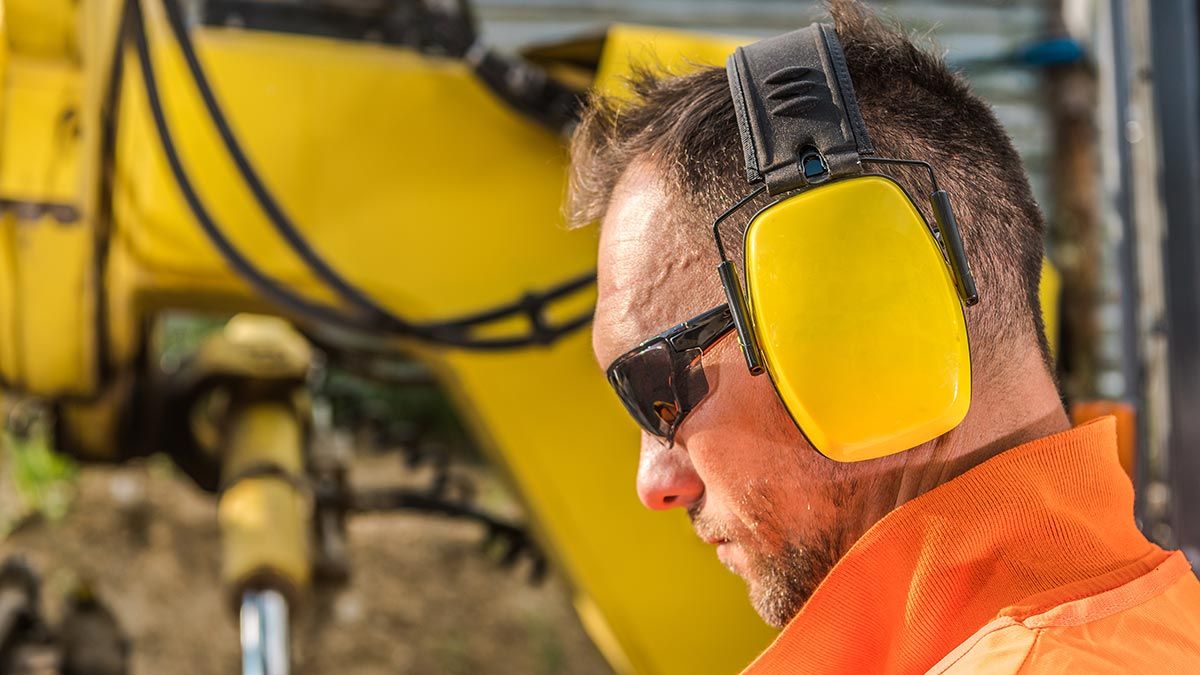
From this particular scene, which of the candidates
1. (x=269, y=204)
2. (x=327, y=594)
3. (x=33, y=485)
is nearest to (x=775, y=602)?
(x=269, y=204)

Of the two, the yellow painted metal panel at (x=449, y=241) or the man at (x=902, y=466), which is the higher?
the man at (x=902, y=466)

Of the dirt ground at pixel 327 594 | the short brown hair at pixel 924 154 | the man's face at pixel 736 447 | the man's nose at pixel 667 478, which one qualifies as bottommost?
the dirt ground at pixel 327 594

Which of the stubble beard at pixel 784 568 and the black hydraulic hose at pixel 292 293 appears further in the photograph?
the black hydraulic hose at pixel 292 293

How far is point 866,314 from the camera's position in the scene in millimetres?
963

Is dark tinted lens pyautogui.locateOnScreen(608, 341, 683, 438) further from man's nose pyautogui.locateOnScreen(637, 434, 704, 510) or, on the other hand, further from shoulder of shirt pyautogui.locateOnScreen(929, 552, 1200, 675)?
shoulder of shirt pyautogui.locateOnScreen(929, 552, 1200, 675)

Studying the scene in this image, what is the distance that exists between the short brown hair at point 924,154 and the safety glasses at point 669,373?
0.23 ft

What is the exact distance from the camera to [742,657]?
2135mm

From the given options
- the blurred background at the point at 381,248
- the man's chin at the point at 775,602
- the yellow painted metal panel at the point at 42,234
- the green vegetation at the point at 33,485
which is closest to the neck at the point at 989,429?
the man's chin at the point at 775,602

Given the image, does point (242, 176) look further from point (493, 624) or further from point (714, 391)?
point (493, 624)

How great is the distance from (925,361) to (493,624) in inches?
127

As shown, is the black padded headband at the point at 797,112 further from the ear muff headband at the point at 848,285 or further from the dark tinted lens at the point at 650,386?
the dark tinted lens at the point at 650,386

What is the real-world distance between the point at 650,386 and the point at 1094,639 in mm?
399

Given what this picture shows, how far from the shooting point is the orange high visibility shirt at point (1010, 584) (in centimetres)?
86

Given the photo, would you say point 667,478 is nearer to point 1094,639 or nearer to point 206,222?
point 1094,639
